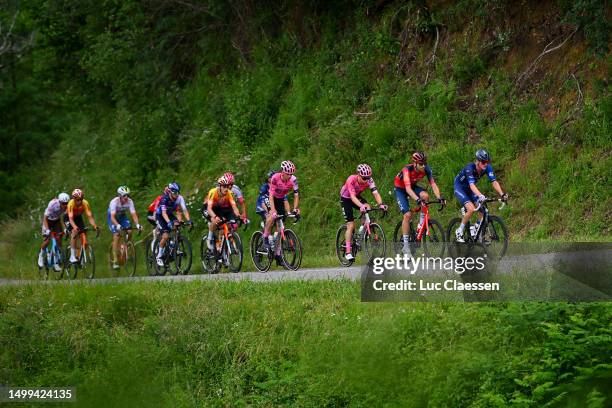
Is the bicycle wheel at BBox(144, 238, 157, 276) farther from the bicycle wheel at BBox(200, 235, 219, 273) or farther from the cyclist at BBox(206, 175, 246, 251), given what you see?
the cyclist at BBox(206, 175, 246, 251)

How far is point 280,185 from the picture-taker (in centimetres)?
1992

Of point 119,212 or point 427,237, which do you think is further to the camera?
point 119,212

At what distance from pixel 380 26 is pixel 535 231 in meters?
9.47

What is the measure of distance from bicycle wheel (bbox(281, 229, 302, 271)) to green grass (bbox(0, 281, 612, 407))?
2.70 m

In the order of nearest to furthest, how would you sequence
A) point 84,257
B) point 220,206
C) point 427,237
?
point 427,237
point 220,206
point 84,257

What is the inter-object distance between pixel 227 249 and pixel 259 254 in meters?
0.81

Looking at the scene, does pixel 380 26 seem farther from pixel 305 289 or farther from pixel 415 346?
pixel 415 346

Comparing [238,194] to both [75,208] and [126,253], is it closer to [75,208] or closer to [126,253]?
[126,253]

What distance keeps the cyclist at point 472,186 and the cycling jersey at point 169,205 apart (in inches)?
288

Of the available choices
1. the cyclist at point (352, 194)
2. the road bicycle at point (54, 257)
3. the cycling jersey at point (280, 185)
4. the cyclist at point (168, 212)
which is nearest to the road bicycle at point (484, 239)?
the cyclist at point (352, 194)

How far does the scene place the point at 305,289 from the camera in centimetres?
1570

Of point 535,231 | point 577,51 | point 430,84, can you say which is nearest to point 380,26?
point 430,84

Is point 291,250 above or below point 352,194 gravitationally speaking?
below

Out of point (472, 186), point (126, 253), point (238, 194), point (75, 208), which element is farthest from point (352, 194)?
point (75, 208)
